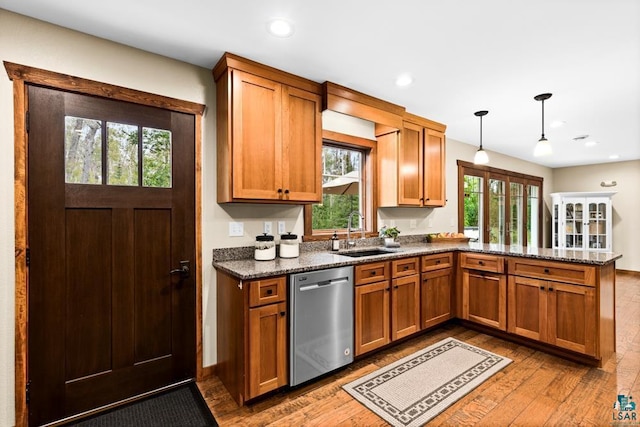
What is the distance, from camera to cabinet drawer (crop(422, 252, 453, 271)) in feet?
10.6

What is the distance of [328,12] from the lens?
184 cm

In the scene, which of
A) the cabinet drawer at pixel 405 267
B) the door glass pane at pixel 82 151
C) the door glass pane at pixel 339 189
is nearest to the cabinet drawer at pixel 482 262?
the cabinet drawer at pixel 405 267

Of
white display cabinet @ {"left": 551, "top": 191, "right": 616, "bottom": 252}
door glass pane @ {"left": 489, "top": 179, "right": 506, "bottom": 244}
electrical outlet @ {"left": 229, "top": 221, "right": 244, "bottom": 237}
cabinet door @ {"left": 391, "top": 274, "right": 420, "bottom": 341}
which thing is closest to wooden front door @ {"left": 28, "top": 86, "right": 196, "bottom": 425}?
electrical outlet @ {"left": 229, "top": 221, "right": 244, "bottom": 237}

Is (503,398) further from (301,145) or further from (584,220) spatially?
(584,220)

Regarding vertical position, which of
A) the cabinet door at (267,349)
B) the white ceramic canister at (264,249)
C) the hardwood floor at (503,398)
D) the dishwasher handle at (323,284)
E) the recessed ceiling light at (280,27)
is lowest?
the hardwood floor at (503,398)

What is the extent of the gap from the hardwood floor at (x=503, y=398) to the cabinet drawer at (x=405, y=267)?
733 mm

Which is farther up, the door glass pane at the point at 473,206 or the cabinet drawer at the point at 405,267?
the door glass pane at the point at 473,206

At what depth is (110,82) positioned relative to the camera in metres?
2.11

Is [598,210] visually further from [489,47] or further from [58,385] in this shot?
[58,385]

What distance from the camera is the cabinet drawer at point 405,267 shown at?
2912 millimetres

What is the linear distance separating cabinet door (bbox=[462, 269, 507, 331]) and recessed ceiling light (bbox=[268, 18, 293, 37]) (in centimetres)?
301

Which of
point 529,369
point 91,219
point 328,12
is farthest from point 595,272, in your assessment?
point 91,219

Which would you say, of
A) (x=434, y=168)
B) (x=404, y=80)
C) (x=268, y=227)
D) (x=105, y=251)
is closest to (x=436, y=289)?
(x=434, y=168)

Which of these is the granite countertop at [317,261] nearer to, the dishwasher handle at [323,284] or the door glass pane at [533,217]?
the dishwasher handle at [323,284]
